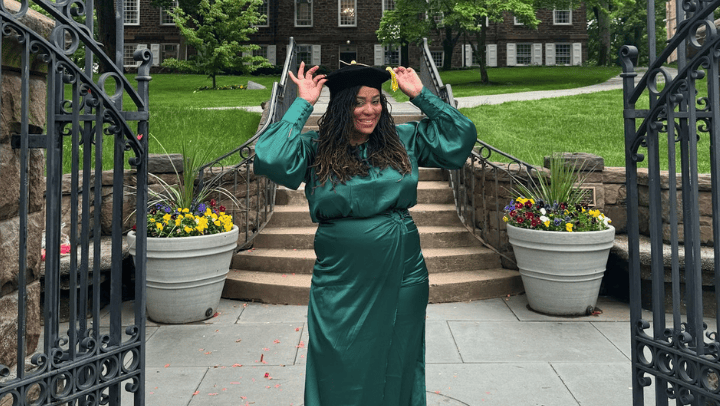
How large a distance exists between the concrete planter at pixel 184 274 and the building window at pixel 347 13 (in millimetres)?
32577

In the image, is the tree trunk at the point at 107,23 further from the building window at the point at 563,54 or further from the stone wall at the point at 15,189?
the building window at the point at 563,54

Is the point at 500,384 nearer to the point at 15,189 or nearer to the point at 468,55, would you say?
the point at 15,189

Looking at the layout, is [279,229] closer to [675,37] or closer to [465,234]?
[465,234]

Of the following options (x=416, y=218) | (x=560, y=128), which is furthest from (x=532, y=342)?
(x=560, y=128)

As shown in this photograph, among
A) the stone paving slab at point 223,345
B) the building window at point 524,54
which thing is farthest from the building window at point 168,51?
the stone paving slab at point 223,345

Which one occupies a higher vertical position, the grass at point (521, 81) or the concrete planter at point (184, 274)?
the grass at point (521, 81)

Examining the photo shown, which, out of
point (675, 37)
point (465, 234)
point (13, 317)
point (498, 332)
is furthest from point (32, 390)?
point (465, 234)

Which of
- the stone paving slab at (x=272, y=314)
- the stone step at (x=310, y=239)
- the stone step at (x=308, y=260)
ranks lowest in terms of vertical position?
the stone paving slab at (x=272, y=314)

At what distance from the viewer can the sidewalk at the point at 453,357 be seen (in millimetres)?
3881

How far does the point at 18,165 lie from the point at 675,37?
280 cm

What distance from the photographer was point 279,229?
6.99m

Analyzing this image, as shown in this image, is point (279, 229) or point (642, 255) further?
point (279, 229)

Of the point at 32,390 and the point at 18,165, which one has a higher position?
the point at 18,165

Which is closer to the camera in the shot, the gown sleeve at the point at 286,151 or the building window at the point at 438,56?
the gown sleeve at the point at 286,151
